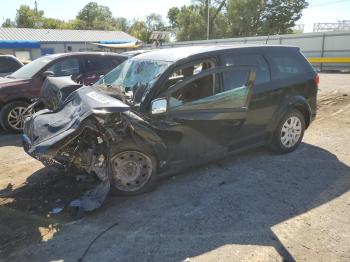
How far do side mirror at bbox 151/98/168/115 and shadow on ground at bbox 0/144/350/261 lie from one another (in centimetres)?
103

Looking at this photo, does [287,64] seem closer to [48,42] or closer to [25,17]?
Answer: [48,42]

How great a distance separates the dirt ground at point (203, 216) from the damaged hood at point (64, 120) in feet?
2.39

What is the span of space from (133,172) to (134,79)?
4.41 ft

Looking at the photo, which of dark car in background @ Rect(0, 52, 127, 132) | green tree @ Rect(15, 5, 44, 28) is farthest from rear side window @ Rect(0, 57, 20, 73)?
green tree @ Rect(15, 5, 44, 28)

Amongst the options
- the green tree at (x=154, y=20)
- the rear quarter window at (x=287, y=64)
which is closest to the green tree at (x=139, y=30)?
the green tree at (x=154, y=20)

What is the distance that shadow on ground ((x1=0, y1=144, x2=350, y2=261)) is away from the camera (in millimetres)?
3289

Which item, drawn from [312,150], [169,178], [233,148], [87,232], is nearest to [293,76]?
[312,150]

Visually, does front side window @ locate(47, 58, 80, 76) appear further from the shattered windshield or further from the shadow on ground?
the shadow on ground

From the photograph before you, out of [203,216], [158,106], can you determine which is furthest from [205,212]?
[158,106]

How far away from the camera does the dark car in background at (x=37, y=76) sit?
7.54 metres

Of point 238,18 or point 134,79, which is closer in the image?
point 134,79

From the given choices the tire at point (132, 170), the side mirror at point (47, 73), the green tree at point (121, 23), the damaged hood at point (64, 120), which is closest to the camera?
the damaged hood at point (64, 120)

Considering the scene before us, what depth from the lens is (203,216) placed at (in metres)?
3.79

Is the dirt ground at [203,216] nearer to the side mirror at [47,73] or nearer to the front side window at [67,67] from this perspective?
the side mirror at [47,73]
